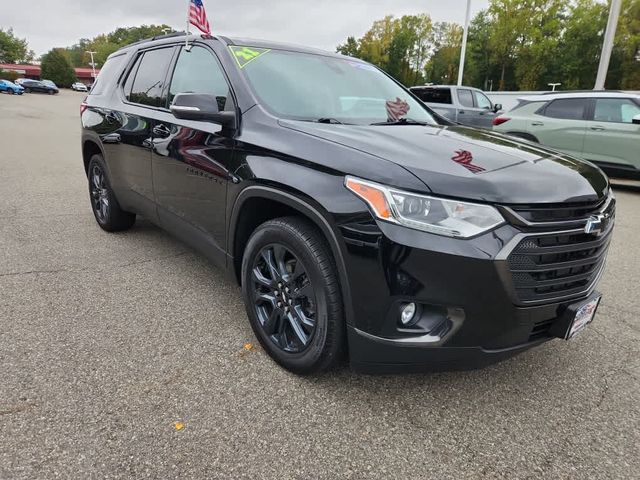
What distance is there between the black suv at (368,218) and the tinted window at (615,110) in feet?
21.5

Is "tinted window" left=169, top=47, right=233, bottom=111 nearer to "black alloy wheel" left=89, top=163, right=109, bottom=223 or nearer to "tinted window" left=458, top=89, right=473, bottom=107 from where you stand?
"black alloy wheel" left=89, top=163, right=109, bottom=223

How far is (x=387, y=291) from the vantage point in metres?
1.92

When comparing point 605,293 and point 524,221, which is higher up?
point 524,221

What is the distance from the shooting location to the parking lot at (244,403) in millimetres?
1923

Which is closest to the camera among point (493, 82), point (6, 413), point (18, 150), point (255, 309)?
point (6, 413)

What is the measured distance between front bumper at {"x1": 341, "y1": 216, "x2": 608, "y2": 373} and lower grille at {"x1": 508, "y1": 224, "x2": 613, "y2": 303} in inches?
1.6

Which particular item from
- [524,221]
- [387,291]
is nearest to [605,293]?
[524,221]

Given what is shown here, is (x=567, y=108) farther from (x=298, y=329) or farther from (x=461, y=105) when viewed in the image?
(x=298, y=329)

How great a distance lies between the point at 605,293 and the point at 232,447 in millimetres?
3139

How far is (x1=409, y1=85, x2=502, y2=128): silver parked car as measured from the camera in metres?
12.6

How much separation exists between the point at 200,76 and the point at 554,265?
8.07 ft

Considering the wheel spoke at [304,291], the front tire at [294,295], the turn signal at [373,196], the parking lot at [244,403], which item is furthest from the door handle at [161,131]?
the turn signal at [373,196]

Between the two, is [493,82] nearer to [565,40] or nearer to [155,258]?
[565,40]

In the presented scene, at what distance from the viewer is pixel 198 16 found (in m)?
3.64
